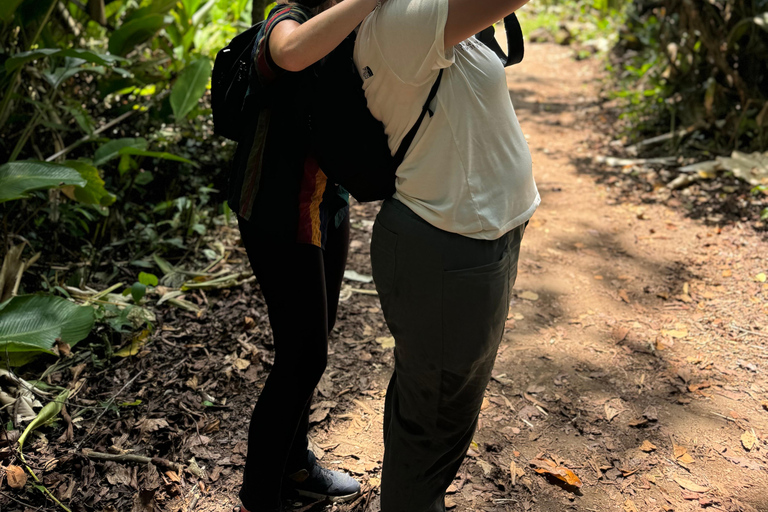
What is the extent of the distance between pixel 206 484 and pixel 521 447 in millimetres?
1229

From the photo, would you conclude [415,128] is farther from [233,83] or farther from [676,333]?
[676,333]

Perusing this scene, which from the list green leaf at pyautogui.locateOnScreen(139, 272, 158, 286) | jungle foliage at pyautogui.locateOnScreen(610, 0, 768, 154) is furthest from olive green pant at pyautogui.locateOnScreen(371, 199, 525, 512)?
jungle foliage at pyautogui.locateOnScreen(610, 0, 768, 154)

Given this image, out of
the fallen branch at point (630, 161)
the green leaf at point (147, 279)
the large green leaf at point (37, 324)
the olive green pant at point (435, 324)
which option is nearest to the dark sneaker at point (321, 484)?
the olive green pant at point (435, 324)

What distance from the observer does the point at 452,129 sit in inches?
52.1

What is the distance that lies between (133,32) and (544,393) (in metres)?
3.15

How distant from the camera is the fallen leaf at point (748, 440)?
7.97 ft

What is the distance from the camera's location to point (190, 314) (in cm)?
312

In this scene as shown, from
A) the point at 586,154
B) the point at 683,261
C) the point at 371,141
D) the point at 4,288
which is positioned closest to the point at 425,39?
the point at 371,141

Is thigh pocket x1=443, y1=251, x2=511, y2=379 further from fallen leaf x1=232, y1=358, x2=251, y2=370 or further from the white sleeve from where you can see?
fallen leaf x1=232, y1=358, x2=251, y2=370

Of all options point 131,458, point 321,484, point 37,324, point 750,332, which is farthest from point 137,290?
point 750,332

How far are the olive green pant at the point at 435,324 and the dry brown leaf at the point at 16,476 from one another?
1.31 meters

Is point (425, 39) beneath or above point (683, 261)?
above

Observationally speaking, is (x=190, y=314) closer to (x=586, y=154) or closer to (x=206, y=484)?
(x=206, y=484)

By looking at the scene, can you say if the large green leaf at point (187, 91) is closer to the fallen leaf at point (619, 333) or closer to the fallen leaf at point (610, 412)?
the fallen leaf at point (619, 333)
